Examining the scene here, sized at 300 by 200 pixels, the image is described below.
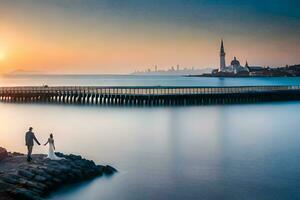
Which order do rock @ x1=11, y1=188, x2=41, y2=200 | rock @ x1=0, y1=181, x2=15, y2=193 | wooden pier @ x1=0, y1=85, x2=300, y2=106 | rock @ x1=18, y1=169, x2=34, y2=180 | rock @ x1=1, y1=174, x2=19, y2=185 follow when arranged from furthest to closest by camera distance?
1. wooden pier @ x1=0, y1=85, x2=300, y2=106
2. rock @ x1=18, y1=169, x2=34, y2=180
3. rock @ x1=1, y1=174, x2=19, y2=185
4. rock @ x1=0, y1=181, x2=15, y2=193
5. rock @ x1=11, y1=188, x2=41, y2=200

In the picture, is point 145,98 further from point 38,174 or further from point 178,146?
point 38,174

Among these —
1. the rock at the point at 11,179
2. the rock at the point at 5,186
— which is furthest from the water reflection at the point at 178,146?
the rock at the point at 5,186

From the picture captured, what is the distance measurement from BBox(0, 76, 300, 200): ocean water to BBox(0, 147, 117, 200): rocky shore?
513mm

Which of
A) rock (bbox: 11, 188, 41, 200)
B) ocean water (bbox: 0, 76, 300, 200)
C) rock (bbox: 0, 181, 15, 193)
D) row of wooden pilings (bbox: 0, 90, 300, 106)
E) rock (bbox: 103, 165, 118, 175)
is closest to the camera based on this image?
rock (bbox: 11, 188, 41, 200)

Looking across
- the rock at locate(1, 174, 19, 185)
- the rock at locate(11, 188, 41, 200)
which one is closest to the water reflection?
the rock at locate(11, 188, 41, 200)

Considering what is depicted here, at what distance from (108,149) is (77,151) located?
6.98 feet

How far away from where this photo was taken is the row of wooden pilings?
6281 centimetres

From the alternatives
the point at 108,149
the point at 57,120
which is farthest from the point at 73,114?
the point at 108,149

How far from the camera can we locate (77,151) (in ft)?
94.9

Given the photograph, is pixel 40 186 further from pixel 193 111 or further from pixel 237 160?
pixel 193 111

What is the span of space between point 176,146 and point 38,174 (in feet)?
49.4

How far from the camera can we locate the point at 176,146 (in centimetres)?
3162

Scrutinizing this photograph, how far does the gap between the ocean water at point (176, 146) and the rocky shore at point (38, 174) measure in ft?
1.68

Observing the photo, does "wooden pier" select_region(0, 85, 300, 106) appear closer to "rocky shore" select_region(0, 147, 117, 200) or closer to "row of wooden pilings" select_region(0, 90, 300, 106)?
"row of wooden pilings" select_region(0, 90, 300, 106)
